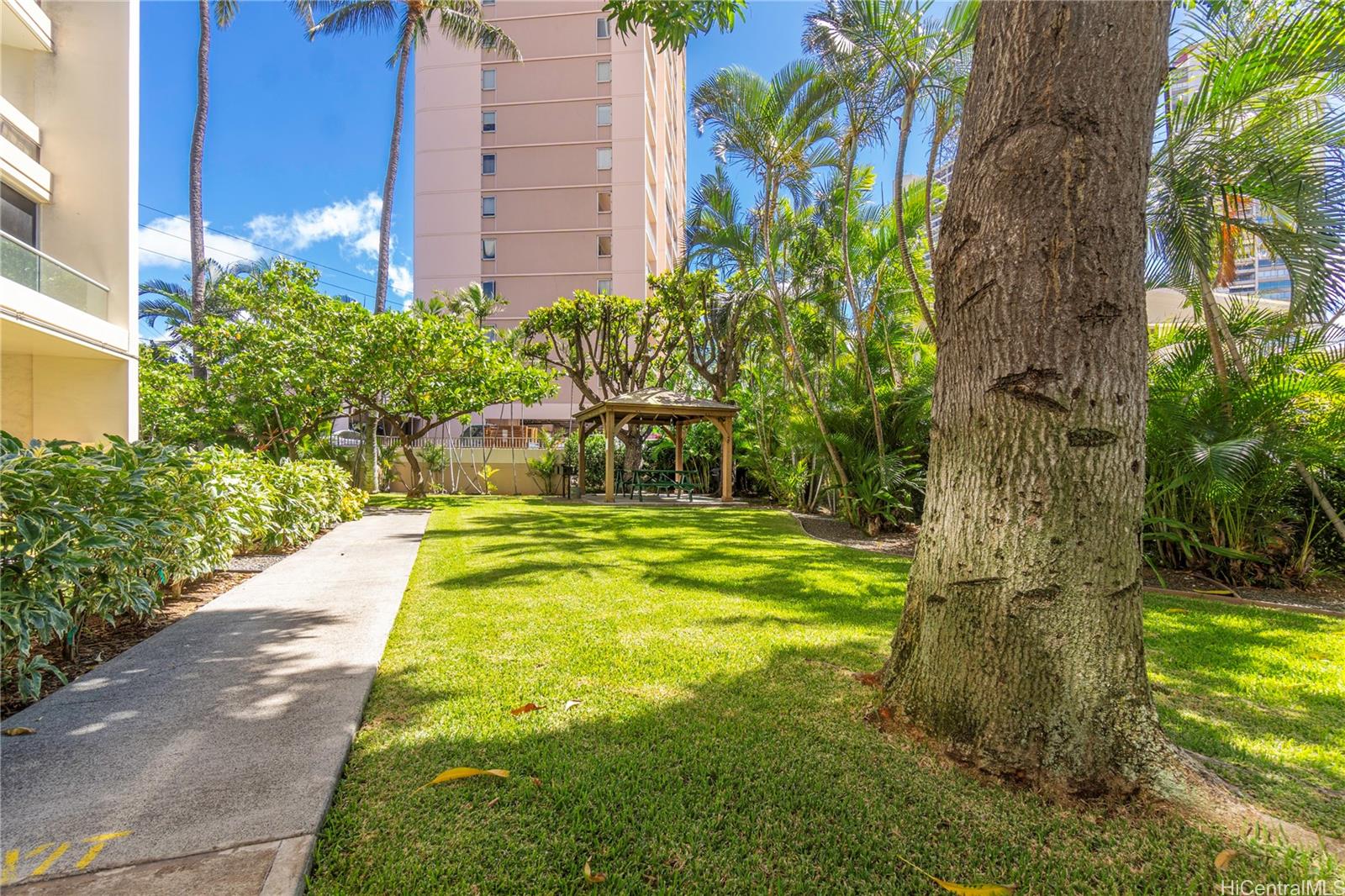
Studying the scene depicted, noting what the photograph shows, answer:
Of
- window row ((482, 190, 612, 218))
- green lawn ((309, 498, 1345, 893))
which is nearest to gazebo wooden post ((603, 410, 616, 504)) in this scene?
green lawn ((309, 498, 1345, 893))

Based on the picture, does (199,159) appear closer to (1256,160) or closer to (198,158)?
(198,158)

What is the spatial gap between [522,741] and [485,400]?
13179 mm

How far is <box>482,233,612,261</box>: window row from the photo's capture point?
31.4 m

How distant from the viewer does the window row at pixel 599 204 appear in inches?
1234

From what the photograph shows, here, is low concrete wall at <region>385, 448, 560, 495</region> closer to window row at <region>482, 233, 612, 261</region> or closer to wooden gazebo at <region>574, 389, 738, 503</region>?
wooden gazebo at <region>574, 389, 738, 503</region>

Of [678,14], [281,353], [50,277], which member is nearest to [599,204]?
[281,353]

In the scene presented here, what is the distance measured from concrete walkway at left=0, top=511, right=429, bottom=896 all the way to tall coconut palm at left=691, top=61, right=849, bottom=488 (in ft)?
25.8

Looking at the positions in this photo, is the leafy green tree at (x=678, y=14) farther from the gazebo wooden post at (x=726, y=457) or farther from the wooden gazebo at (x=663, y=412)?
the gazebo wooden post at (x=726, y=457)

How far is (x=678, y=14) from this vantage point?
12.3 ft

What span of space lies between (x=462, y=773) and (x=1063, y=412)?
2.54 m

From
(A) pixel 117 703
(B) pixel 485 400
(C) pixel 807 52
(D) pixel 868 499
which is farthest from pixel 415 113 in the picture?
(A) pixel 117 703

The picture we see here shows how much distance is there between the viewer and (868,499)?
9.17m

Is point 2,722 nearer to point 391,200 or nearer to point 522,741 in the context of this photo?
point 522,741

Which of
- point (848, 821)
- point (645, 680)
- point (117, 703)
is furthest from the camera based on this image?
point (645, 680)
